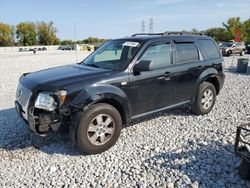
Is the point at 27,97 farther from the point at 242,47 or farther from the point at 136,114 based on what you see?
the point at 242,47

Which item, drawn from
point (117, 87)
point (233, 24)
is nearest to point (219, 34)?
point (233, 24)

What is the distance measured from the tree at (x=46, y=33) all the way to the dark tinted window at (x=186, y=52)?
9332 cm

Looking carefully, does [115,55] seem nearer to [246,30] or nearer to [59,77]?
[59,77]

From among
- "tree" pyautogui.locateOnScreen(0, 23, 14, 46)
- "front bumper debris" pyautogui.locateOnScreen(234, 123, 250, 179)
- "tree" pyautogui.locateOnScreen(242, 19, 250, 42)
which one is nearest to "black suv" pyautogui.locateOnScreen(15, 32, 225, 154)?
"front bumper debris" pyautogui.locateOnScreen(234, 123, 250, 179)

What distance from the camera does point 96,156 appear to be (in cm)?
394

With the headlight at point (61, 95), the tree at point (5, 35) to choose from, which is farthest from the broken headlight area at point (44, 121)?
the tree at point (5, 35)

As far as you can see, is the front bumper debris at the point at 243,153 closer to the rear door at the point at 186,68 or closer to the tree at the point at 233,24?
the rear door at the point at 186,68

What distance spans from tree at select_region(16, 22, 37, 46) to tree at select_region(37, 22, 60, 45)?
2.63 meters

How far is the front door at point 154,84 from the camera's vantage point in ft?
14.3

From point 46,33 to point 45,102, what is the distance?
310 ft

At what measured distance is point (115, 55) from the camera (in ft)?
16.2

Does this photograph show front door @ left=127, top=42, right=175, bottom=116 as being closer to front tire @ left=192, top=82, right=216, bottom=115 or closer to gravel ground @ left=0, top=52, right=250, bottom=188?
gravel ground @ left=0, top=52, right=250, bottom=188

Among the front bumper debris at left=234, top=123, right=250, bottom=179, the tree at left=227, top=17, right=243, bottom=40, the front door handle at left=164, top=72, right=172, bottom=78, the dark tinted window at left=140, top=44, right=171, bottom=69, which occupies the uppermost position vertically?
the tree at left=227, top=17, right=243, bottom=40

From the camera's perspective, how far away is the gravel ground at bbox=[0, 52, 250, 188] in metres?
3.28
